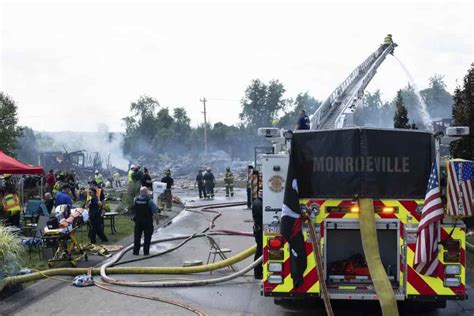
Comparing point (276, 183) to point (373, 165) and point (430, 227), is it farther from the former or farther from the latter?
point (430, 227)

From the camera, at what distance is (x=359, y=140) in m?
6.87

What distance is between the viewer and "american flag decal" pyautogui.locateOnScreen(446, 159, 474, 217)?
6.40 m

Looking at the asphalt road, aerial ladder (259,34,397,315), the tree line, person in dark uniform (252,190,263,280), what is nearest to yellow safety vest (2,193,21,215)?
the asphalt road

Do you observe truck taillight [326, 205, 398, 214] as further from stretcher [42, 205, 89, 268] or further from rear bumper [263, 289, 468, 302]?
stretcher [42, 205, 89, 268]

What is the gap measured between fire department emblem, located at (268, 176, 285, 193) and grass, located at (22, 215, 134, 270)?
17.6 feet

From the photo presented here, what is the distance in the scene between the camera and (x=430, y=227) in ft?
21.0

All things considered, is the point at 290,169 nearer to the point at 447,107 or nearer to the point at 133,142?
the point at 447,107

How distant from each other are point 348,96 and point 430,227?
496 inches

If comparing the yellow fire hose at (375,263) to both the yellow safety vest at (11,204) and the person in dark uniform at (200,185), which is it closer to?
the yellow safety vest at (11,204)

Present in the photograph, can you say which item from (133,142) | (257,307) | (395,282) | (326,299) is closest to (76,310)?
(257,307)

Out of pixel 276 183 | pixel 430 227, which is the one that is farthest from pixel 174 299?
pixel 430 227

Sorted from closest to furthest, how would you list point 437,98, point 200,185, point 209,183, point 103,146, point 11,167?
point 11,167, point 209,183, point 200,185, point 437,98, point 103,146

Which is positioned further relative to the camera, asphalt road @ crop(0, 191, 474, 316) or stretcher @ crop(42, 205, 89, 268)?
stretcher @ crop(42, 205, 89, 268)

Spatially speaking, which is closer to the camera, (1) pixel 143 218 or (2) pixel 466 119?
(1) pixel 143 218
